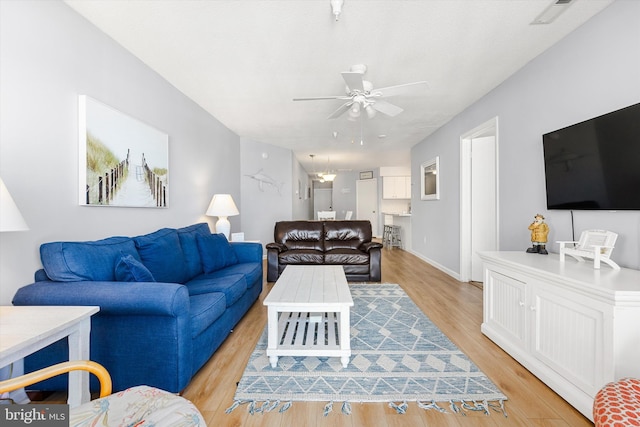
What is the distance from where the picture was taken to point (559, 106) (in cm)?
235

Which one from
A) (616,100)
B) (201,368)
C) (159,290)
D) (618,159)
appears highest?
(616,100)

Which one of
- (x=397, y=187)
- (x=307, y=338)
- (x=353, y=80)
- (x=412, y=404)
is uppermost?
(x=353, y=80)

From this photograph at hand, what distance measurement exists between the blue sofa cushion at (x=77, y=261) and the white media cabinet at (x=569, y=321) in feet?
9.30

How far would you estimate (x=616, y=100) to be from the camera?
1.88 metres

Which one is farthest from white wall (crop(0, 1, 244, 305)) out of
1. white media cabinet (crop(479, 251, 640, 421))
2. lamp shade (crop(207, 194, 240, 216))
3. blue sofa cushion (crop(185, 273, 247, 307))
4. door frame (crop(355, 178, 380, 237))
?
door frame (crop(355, 178, 380, 237))

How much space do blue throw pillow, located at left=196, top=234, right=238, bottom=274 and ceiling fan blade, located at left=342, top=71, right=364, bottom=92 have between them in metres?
2.17

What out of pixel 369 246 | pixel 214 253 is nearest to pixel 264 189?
pixel 369 246

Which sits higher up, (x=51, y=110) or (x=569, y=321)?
(x=51, y=110)

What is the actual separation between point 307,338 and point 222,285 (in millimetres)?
849

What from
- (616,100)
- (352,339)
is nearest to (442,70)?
(616,100)

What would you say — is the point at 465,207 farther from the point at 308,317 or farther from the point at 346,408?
the point at 346,408

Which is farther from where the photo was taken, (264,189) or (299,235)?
(264,189)

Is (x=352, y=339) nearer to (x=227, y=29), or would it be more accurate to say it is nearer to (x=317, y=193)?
(x=227, y=29)

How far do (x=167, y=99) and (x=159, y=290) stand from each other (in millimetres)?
2473
